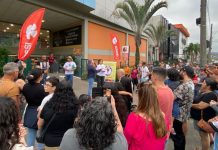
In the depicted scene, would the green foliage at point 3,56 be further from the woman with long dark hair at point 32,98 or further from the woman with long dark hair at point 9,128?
the woman with long dark hair at point 9,128

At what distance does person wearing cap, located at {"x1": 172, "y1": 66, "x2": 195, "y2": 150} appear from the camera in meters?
5.79

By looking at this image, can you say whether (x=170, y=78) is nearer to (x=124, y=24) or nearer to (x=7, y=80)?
(x=7, y=80)

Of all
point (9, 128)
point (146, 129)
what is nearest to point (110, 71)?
point (146, 129)

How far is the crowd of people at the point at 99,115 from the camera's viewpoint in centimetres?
245

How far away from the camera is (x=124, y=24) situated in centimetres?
3453

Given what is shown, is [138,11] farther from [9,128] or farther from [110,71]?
[9,128]

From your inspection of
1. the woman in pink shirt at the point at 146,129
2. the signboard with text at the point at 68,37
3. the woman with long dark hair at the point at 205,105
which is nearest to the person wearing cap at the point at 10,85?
the woman in pink shirt at the point at 146,129

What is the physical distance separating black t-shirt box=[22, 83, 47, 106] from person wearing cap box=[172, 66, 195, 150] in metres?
2.63

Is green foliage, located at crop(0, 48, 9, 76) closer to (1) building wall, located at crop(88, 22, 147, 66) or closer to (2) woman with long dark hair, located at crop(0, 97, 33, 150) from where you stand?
(1) building wall, located at crop(88, 22, 147, 66)

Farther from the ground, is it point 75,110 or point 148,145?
point 75,110

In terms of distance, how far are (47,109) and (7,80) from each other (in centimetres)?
125

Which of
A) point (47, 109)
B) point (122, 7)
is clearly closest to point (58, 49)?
point (122, 7)

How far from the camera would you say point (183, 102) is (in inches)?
230

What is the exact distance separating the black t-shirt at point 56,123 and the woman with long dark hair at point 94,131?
1.31m
